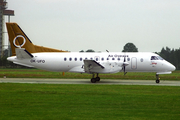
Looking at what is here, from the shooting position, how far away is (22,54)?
27422mm

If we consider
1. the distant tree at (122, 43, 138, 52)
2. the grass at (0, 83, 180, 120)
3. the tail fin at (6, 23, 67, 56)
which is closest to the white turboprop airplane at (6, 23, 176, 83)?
the tail fin at (6, 23, 67, 56)

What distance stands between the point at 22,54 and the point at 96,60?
773 centimetres

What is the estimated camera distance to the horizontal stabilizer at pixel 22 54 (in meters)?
27.1

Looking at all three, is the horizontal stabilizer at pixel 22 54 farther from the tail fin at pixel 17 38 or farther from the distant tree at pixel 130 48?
the distant tree at pixel 130 48

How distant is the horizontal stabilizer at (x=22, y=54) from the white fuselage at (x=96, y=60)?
0.36 meters

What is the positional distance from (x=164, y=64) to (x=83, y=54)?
858cm

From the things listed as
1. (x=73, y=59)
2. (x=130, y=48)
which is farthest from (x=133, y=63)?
(x=130, y=48)

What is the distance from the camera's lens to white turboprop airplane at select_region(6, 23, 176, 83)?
2742 cm

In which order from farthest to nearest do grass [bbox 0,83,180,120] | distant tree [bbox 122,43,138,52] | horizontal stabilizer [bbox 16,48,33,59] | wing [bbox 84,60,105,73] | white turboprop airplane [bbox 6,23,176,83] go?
distant tree [bbox 122,43,138,52]
white turboprop airplane [bbox 6,23,176,83]
horizontal stabilizer [bbox 16,48,33,59]
wing [bbox 84,60,105,73]
grass [bbox 0,83,180,120]

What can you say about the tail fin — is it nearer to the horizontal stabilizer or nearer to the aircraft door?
the horizontal stabilizer

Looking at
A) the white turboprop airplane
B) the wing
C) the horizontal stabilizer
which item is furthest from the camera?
the white turboprop airplane

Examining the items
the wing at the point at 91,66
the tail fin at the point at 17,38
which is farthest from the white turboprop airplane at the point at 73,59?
the wing at the point at 91,66

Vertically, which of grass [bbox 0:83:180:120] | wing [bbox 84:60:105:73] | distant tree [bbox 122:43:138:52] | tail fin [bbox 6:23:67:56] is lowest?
grass [bbox 0:83:180:120]

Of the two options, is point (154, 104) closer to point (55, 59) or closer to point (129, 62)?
point (129, 62)
